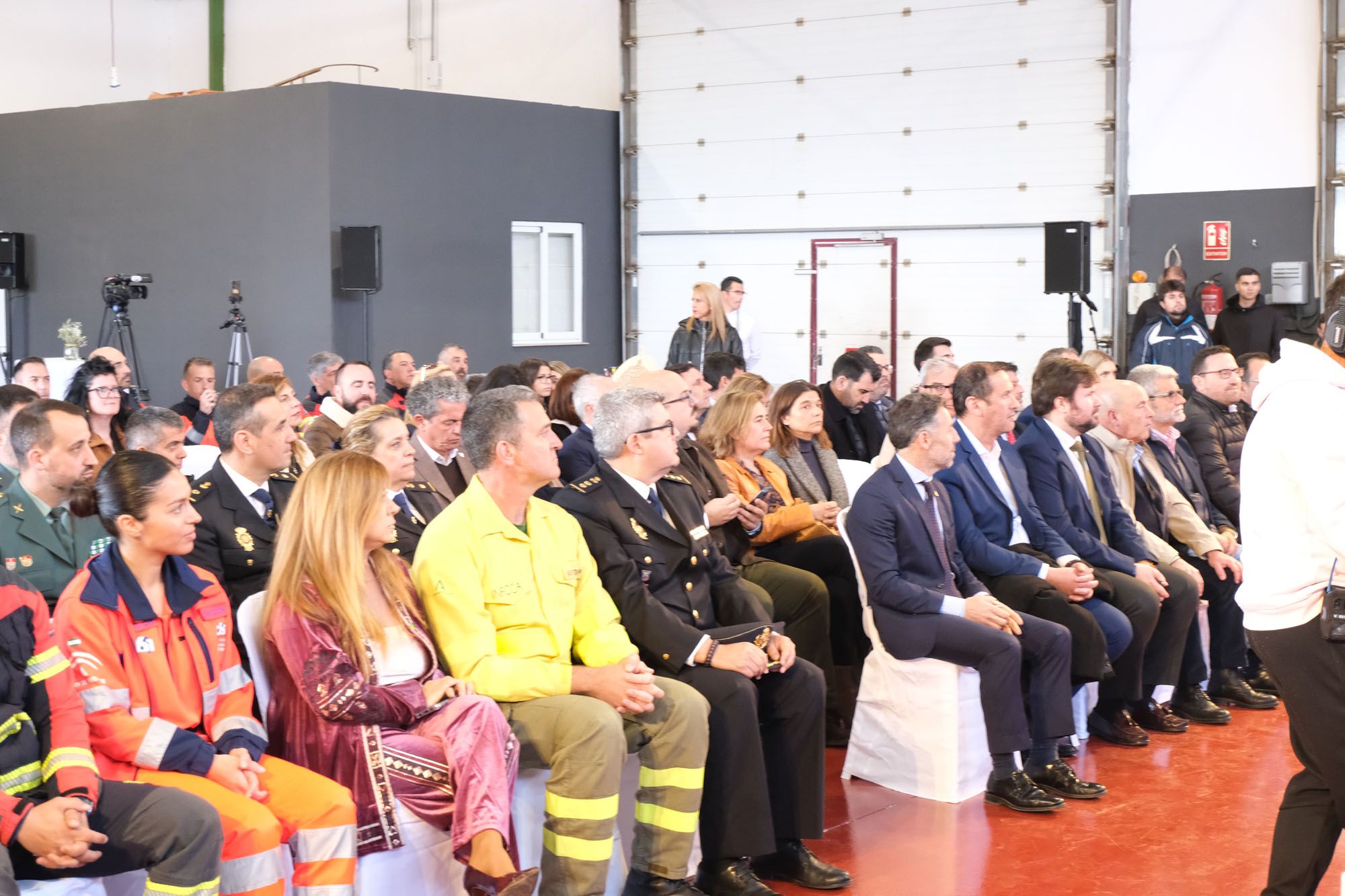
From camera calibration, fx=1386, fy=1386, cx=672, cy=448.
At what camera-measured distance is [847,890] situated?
12.4ft

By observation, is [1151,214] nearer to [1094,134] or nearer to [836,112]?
[1094,134]

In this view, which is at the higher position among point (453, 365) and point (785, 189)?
point (785, 189)

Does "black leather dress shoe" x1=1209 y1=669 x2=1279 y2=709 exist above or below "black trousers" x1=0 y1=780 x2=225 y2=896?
below

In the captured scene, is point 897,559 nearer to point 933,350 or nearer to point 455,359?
point 933,350

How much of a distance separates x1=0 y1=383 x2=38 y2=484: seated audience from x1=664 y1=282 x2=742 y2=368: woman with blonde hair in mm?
6027

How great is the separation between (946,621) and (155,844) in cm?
263

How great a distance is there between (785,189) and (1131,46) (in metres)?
3.25

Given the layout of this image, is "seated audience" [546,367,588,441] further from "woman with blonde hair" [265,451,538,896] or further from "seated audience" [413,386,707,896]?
"woman with blonde hair" [265,451,538,896]

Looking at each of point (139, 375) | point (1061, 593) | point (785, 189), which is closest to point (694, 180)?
point (785, 189)

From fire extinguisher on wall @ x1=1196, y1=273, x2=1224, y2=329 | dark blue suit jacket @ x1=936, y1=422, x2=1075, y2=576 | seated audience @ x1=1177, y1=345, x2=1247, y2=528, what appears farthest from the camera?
fire extinguisher on wall @ x1=1196, y1=273, x2=1224, y2=329

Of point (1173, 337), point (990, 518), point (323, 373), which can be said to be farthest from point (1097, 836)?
point (1173, 337)

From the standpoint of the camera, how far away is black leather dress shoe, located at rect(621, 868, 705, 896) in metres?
3.54

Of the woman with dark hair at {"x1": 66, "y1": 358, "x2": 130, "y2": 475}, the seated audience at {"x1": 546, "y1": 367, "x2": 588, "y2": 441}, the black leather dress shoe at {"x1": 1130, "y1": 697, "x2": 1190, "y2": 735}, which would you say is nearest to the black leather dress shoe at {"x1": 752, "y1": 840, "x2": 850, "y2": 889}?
the black leather dress shoe at {"x1": 1130, "y1": 697, "x2": 1190, "y2": 735}

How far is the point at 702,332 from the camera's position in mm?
10680
